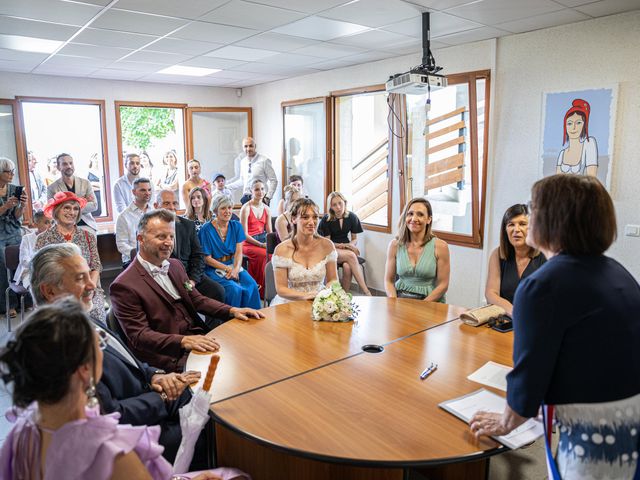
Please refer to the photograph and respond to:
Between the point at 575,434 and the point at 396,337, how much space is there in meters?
1.13

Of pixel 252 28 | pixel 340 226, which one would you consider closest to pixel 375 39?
pixel 252 28

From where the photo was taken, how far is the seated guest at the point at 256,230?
216 inches

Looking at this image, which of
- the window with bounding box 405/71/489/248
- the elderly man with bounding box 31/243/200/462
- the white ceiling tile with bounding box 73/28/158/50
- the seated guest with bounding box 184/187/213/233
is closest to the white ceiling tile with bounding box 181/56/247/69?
the white ceiling tile with bounding box 73/28/158/50

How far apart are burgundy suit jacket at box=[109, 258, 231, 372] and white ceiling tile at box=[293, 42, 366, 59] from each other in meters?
3.24

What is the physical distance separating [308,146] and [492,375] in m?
5.46

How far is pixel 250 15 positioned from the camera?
3740mm

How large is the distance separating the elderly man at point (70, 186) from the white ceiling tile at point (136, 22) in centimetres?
198

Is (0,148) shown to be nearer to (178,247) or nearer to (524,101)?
(178,247)

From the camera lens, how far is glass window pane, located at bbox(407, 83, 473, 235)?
500 cm

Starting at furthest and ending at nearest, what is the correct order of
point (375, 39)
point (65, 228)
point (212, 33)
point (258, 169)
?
point (258, 169) → point (375, 39) → point (212, 33) → point (65, 228)

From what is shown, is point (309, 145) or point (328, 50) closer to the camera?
point (328, 50)

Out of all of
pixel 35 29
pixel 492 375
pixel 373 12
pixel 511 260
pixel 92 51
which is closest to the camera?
pixel 492 375

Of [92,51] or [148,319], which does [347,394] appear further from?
[92,51]

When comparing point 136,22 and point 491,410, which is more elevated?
point 136,22
